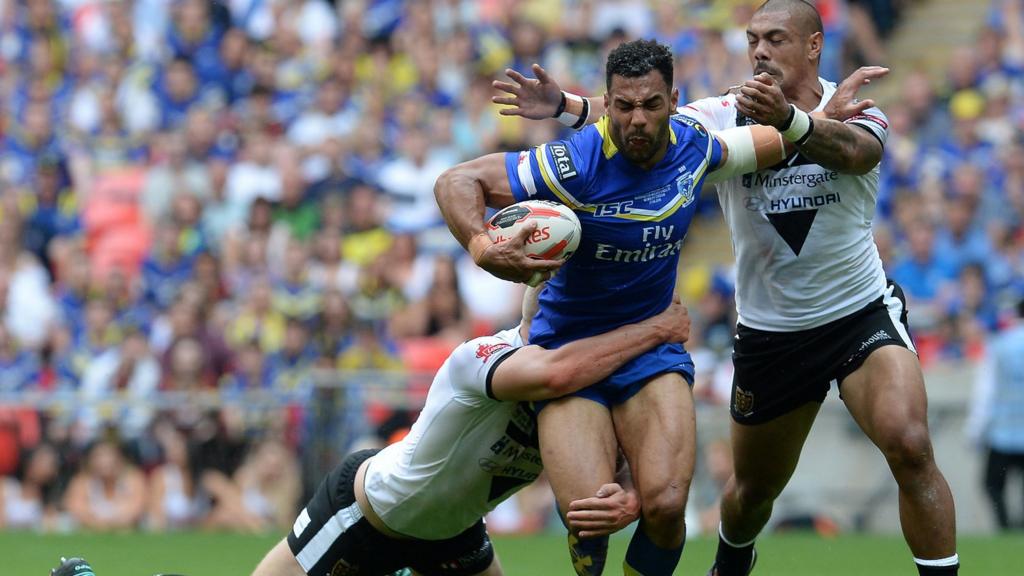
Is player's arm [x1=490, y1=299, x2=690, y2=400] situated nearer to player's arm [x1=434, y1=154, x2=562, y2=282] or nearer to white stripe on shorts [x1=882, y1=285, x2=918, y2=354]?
player's arm [x1=434, y1=154, x2=562, y2=282]

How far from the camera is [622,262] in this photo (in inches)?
267

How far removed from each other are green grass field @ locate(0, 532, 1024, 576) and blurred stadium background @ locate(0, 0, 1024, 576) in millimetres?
150

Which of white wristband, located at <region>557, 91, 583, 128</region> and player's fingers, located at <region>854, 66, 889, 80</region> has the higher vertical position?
white wristband, located at <region>557, 91, 583, 128</region>

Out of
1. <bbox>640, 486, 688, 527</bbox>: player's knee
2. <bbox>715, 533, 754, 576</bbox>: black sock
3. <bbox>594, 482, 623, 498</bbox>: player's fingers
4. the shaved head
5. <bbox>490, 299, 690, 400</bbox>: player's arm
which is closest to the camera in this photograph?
<bbox>594, 482, 623, 498</bbox>: player's fingers

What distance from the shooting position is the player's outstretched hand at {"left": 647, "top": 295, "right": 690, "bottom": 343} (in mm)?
6875

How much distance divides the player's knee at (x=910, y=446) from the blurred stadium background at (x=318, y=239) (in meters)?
3.54

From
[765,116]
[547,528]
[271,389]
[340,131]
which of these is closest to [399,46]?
[340,131]

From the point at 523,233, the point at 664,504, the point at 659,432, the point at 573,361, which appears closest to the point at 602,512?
the point at 664,504

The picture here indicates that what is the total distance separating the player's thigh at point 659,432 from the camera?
21.5 feet

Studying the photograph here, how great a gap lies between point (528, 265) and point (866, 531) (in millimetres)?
6918

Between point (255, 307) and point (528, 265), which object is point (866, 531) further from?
point (528, 265)

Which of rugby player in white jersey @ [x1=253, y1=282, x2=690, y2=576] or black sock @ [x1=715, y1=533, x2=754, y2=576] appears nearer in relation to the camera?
rugby player in white jersey @ [x1=253, y1=282, x2=690, y2=576]

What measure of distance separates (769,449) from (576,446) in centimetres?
141

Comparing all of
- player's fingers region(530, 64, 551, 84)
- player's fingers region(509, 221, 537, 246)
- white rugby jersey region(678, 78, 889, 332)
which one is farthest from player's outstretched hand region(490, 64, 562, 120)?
player's fingers region(509, 221, 537, 246)
